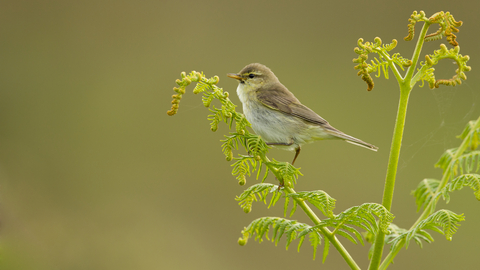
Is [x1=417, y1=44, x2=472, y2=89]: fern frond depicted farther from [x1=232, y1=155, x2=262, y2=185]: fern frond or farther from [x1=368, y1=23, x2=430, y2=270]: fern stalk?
[x1=232, y1=155, x2=262, y2=185]: fern frond

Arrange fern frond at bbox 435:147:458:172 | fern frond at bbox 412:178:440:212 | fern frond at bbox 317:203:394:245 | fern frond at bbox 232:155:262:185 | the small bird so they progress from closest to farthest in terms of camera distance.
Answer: fern frond at bbox 317:203:394:245 → fern frond at bbox 232:155:262:185 → fern frond at bbox 435:147:458:172 → fern frond at bbox 412:178:440:212 → the small bird

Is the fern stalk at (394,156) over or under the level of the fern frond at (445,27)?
under

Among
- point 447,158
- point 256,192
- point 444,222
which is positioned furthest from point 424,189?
point 256,192

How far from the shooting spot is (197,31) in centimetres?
672

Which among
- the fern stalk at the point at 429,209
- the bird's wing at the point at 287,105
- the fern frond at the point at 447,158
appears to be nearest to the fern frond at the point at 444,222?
the fern stalk at the point at 429,209

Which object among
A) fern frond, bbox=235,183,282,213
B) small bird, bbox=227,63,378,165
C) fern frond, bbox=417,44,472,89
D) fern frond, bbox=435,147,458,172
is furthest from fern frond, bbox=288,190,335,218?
small bird, bbox=227,63,378,165

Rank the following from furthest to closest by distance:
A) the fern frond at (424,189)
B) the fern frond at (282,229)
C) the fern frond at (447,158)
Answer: the fern frond at (424,189) < the fern frond at (447,158) < the fern frond at (282,229)

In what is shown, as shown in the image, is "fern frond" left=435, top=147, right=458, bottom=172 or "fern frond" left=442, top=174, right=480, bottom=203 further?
"fern frond" left=435, top=147, right=458, bottom=172

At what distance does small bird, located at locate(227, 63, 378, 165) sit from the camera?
2.73m

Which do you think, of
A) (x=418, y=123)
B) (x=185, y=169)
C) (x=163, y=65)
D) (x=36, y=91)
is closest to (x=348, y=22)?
(x=418, y=123)

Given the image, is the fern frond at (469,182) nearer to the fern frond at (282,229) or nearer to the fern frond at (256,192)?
the fern frond at (282,229)

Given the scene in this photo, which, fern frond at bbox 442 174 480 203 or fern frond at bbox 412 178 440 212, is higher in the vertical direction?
fern frond at bbox 442 174 480 203

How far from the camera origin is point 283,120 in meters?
2.79

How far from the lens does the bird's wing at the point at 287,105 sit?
2.78 metres
